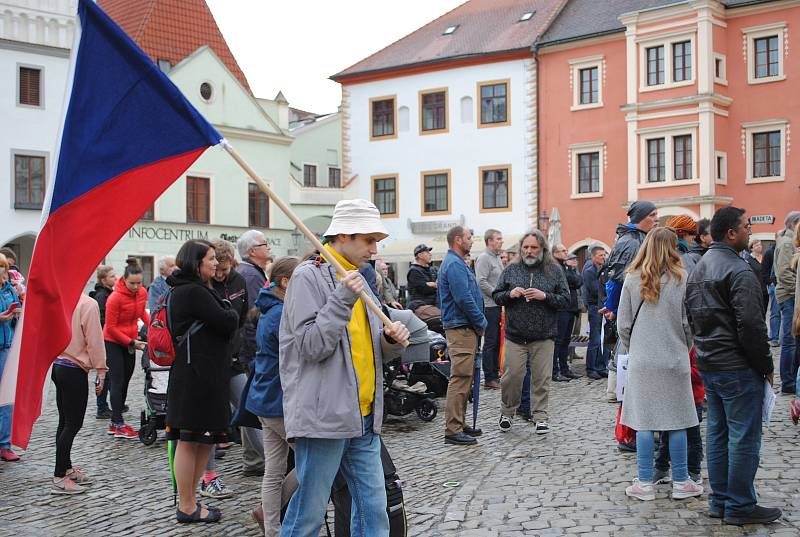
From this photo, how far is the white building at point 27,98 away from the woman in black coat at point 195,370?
94.4 ft

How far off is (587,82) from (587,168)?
3458 millimetres

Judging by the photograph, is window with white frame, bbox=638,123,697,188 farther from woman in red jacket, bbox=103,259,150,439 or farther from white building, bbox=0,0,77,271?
woman in red jacket, bbox=103,259,150,439

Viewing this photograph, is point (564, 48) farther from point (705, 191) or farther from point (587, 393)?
point (587, 393)

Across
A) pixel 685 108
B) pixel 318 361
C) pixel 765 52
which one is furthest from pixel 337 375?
pixel 765 52

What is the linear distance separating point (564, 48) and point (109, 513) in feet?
113

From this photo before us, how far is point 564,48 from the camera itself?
38812mm

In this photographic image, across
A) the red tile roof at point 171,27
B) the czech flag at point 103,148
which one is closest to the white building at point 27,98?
the red tile roof at point 171,27

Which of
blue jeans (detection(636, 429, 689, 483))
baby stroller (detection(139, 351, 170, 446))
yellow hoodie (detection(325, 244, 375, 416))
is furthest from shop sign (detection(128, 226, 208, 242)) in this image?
yellow hoodie (detection(325, 244, 375, 416))

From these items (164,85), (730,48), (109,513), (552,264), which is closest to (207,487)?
(109,513)

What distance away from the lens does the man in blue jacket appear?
9328 millimetres

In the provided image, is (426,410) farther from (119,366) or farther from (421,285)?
(421,285)

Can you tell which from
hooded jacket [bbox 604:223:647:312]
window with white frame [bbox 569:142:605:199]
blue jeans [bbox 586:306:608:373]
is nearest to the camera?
hooded jacket [bbox 604:223:647:312]

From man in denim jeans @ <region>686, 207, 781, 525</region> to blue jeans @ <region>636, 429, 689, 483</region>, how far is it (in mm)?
526

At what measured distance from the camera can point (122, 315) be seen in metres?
10.7
